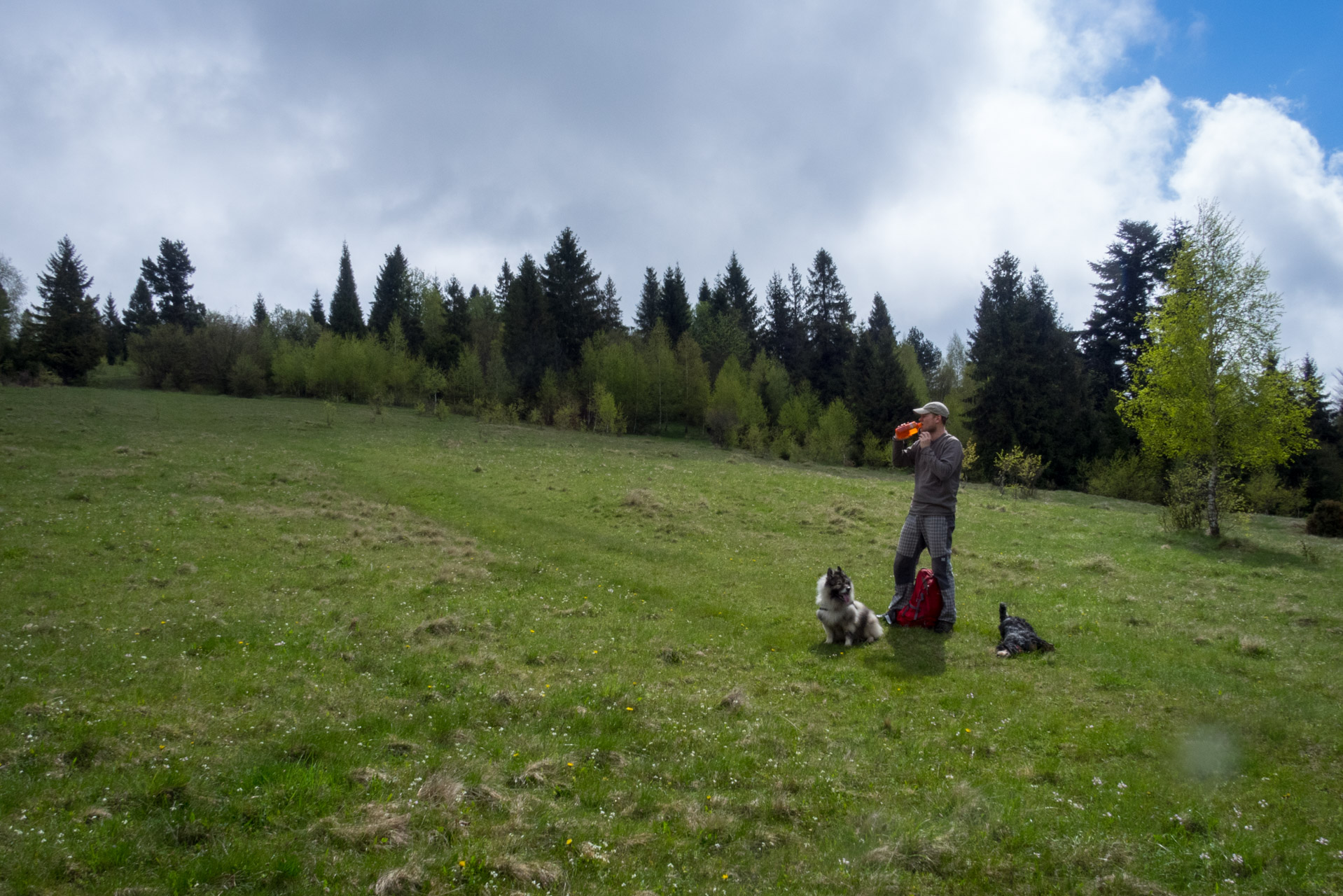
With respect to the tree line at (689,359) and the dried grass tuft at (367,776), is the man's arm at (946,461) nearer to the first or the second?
the dried grass tuft at (367,776)

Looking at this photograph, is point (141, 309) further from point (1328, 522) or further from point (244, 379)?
point (1328, 522)

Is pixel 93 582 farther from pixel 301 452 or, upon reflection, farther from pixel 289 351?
pixel 289 351

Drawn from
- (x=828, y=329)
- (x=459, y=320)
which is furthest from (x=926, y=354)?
(x=459, y=320)

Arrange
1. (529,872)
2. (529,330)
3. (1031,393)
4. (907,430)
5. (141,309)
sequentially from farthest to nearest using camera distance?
(141,309) → (529,330) → (1031,393) → (907,430) → (529,872)

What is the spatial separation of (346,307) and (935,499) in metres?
94.7

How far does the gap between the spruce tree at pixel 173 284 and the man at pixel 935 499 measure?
108935 millimetres

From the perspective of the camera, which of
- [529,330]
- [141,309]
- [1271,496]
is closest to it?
[1271,496]

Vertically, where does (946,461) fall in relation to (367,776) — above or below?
above

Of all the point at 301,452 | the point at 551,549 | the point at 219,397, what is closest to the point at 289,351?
the point at 219,397

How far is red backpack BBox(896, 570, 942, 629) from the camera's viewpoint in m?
11.5

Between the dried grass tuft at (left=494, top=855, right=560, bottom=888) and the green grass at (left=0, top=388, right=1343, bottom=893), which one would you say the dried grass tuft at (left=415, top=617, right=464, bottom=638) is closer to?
the green grass at (left=0, top=388, right=1343, bottom=893)

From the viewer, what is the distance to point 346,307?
296 ft

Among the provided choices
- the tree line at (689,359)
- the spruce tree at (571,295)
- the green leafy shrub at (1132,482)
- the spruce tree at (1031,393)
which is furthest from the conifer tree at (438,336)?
the green leafy shrub at (1132,482)

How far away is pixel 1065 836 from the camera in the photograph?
17.6 feet
